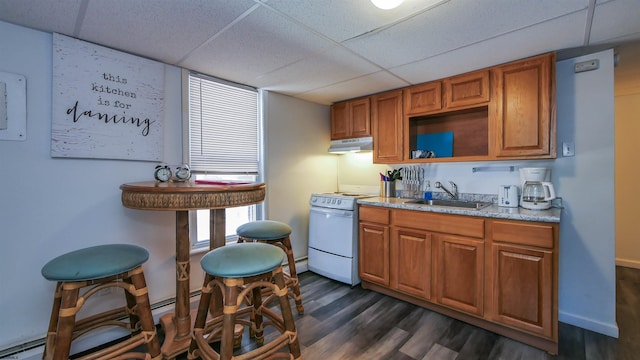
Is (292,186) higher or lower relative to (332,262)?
higher

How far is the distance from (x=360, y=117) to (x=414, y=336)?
7.48 feet

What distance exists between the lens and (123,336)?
196cm

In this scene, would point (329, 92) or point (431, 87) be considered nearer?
point (431, 87)

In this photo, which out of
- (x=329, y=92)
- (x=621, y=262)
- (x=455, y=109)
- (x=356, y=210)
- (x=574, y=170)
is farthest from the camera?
(x=621, y=262)

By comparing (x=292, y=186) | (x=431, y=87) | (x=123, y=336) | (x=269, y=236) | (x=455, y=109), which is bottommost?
(x=123, y=336)

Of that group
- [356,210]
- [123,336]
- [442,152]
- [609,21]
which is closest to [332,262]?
[356,210]

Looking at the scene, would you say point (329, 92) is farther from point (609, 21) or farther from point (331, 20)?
point (609, 21)

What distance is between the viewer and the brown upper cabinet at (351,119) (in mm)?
3131

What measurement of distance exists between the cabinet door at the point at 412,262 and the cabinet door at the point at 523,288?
49 cm

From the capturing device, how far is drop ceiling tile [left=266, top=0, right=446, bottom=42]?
142cm

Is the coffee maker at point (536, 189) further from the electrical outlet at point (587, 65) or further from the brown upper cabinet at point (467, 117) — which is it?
the electrical outlet at point (587, 65)

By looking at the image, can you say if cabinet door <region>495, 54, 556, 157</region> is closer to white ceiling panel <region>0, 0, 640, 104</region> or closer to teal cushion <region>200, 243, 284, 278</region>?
white ceiling panel <region>0, 0, 640, 104</region>

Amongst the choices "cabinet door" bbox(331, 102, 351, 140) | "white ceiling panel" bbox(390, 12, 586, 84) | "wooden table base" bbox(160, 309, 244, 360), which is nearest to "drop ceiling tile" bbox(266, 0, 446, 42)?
"white ceiling panel" bbox(390, 12, 586, 84)

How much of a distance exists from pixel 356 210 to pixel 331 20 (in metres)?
1.79
